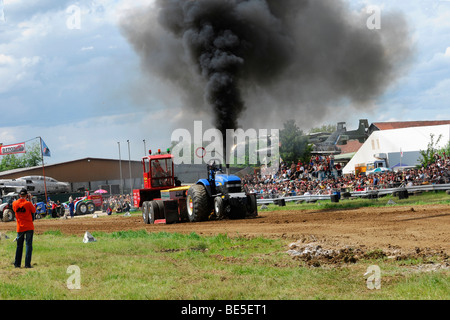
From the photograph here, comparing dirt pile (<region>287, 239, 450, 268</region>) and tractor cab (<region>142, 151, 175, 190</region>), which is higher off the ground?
tractor cab (<region>142, 151, 175, 190</region>)

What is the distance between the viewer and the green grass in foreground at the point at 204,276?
7344 mm

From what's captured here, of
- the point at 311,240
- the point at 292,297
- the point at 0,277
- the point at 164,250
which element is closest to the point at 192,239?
the point at 164,250

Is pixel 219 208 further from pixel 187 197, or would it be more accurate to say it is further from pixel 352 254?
pixel 352 254

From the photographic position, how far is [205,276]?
891cm

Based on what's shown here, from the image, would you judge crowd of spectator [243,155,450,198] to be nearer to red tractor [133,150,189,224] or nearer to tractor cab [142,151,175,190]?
red tractor [133,150,189,224]

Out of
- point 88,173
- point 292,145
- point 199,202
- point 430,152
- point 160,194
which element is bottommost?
point 199,202

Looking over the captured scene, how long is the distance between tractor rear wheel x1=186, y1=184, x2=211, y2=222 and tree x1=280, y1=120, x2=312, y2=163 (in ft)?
119

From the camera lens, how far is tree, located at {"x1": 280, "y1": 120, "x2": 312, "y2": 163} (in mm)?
56906

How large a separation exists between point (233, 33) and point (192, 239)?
1541 cm

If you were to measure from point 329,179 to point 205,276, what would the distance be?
2572 centimetres

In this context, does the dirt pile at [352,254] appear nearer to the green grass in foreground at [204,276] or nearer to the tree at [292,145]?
the green grass in foreground at [204,276]

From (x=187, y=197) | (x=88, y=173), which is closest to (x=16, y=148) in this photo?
(x=88, y=173)

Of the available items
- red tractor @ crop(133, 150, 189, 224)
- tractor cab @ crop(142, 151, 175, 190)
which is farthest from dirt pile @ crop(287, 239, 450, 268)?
tractor cab @ crop(142, 151, 175, 190)

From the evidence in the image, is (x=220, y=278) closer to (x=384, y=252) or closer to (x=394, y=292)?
(x=394, y=292)
